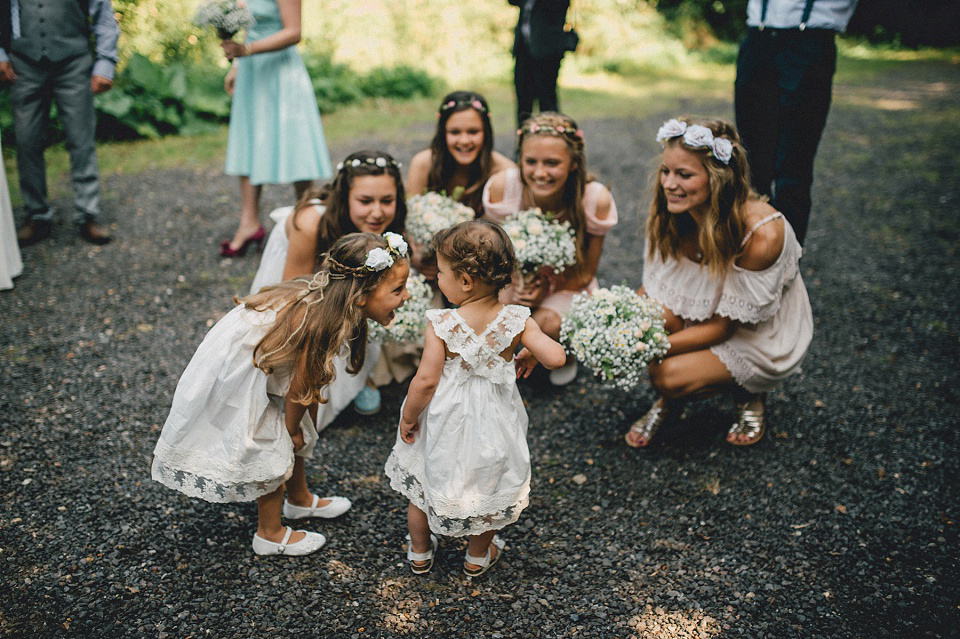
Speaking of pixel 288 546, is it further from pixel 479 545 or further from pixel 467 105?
pixel 467 105

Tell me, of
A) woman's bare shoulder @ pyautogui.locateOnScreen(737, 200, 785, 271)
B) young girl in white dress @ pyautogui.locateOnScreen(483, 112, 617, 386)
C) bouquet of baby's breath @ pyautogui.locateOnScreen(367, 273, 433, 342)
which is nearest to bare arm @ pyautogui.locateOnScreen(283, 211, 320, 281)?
bouquet of baby's breath @ pyautogui.locateOnScreen(367, 273, 433, 342)

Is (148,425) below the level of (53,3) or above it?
below

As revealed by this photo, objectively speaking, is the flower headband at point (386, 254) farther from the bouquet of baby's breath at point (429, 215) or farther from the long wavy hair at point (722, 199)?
the long wavy hair at point (722, 199)

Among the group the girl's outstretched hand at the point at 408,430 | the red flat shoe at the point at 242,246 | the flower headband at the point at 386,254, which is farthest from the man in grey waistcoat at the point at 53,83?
the girl's outstretched hand at the point at 408,430

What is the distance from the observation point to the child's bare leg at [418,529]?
2.87m

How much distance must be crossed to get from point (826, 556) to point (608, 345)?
1.30 m

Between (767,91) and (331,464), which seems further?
(767,91)

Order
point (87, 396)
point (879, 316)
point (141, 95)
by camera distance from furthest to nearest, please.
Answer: point (141, 95)
point (879, 316)
point (87, 396)

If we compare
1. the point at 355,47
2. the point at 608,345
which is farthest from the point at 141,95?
the point at 608,345

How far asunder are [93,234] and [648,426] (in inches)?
186

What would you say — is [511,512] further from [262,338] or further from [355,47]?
[355,47]

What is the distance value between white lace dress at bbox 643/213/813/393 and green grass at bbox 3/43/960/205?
5.92m

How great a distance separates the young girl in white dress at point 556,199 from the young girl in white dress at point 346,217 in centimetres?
72

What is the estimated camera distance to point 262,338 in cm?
275
